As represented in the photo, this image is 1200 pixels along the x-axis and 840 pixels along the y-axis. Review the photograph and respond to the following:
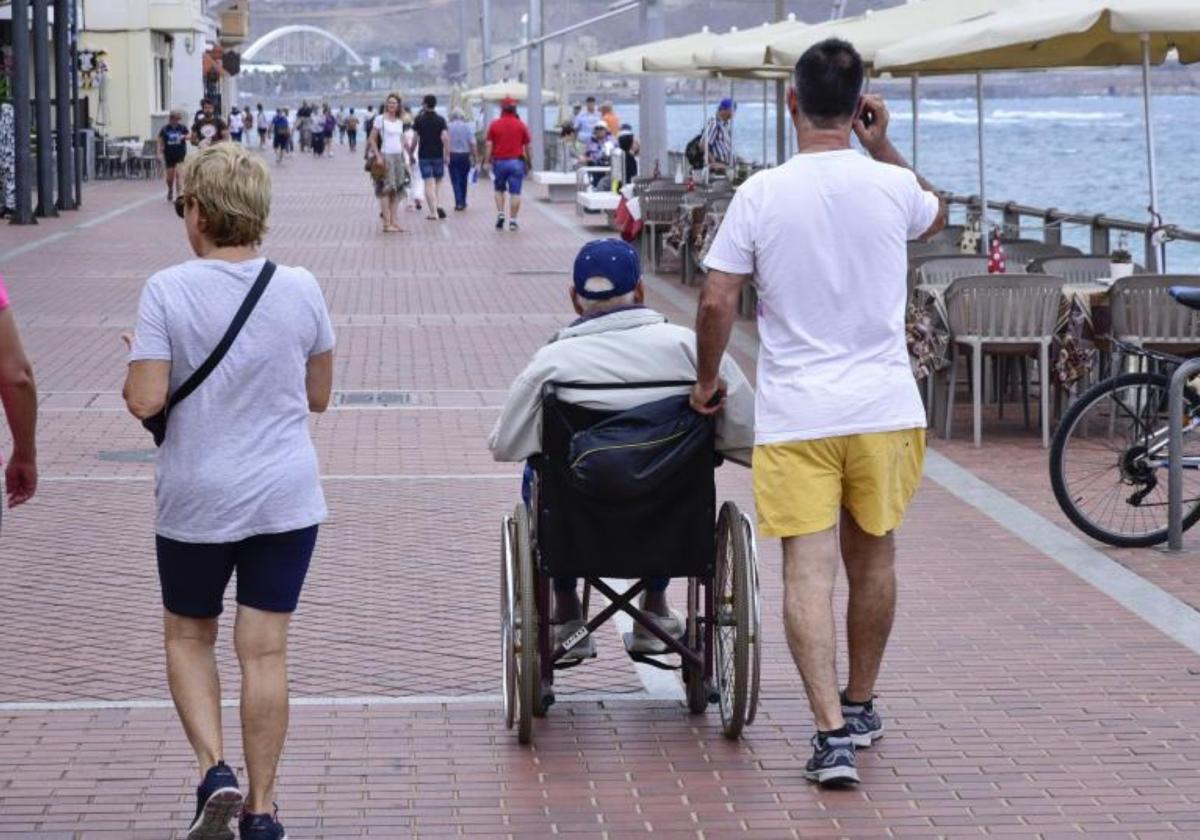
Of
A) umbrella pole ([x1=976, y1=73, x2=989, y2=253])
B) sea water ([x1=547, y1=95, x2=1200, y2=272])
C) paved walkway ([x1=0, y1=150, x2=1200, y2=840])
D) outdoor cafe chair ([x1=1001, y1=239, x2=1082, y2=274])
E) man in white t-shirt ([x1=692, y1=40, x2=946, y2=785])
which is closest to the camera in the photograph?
paved walkway ([x1=0, y1=150, x2=1200, y2=840])

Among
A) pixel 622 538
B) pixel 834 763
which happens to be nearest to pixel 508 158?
pixel 622 538

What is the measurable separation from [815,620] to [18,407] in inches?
79.7

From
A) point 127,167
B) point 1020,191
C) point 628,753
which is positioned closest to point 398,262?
point 628,753

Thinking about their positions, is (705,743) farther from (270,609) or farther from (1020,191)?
(1020,191)

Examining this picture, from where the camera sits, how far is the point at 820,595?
5.91 meters

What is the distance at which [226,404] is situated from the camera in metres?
5.09

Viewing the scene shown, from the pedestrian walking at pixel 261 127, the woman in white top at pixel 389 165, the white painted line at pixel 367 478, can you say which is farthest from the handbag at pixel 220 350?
the pedestrian walking at pixel 261 127

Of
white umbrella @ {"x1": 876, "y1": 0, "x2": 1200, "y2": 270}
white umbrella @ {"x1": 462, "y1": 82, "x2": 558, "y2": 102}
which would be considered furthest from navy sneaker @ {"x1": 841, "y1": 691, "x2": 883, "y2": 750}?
white umbrella @ {"x1": 462, "y1": 82, "x2": 558, "y2": 102}

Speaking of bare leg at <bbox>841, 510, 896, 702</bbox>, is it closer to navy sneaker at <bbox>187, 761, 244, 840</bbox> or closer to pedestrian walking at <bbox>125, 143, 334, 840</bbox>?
pedestrian walking at <bbox>125, 143, 334, 840</bbox>

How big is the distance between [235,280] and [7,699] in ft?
7.16

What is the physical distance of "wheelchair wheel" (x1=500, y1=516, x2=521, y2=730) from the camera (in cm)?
617

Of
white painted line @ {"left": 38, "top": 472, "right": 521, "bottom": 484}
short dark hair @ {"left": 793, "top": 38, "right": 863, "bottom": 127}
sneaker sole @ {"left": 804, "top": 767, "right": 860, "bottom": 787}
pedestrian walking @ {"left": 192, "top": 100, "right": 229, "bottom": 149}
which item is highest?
pedestrian walking @ {"left": 192, "top": 100, "right": 229, "bottom": 149}

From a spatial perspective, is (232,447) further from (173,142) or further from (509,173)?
(173,142)

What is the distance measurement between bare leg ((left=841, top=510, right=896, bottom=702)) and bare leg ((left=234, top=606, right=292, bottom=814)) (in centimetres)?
160
